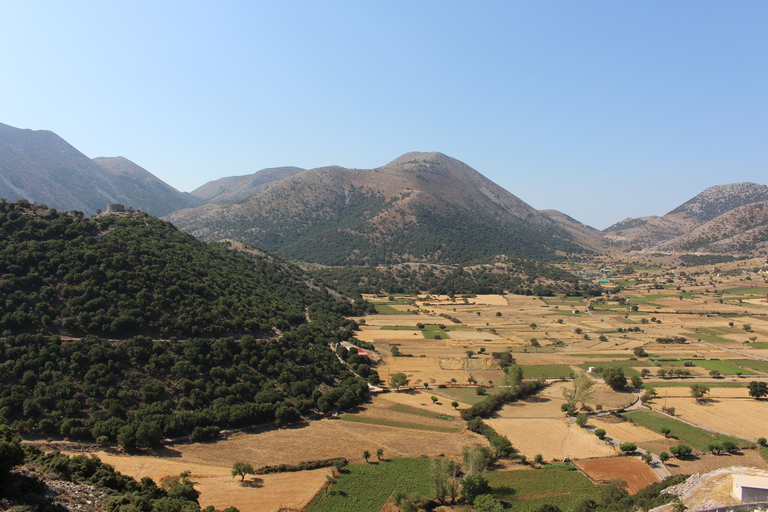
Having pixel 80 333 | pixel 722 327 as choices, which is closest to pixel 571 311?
pixel 722 327

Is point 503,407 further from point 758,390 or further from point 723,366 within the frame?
point 723,366

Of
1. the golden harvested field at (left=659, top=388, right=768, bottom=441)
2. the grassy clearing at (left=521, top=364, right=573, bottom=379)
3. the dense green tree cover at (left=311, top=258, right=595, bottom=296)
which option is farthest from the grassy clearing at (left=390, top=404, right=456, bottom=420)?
the dense green tree cover at (left=311, top=258, right=595, bottom=296)

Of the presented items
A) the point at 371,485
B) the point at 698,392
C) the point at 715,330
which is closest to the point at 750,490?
the point at 371,485

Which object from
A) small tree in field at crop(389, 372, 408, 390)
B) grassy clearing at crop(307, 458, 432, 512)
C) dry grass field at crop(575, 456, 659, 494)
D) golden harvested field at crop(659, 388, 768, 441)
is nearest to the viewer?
grassy clearing at crop(307, 458, 432, 512)

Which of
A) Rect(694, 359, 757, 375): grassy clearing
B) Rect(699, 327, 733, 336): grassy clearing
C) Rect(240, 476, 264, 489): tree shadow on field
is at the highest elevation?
Rect(699, 327, 733, 336): grassy clearing

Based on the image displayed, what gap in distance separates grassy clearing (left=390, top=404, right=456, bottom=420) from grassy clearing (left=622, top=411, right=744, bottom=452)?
74.8 ft

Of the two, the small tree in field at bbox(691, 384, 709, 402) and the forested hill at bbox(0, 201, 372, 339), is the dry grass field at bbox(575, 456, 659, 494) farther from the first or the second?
the forested hill at bbox(0, 201, 372, 339)

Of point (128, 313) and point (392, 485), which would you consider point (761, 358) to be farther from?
point (128, 313)

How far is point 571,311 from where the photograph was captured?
124 metres

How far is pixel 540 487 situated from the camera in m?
36.8

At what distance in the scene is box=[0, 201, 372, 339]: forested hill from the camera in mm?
50281

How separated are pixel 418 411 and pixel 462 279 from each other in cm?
11054

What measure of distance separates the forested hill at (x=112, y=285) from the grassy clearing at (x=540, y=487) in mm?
40453

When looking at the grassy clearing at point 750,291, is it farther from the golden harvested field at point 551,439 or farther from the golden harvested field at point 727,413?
the golden harvested field at point 551,439
